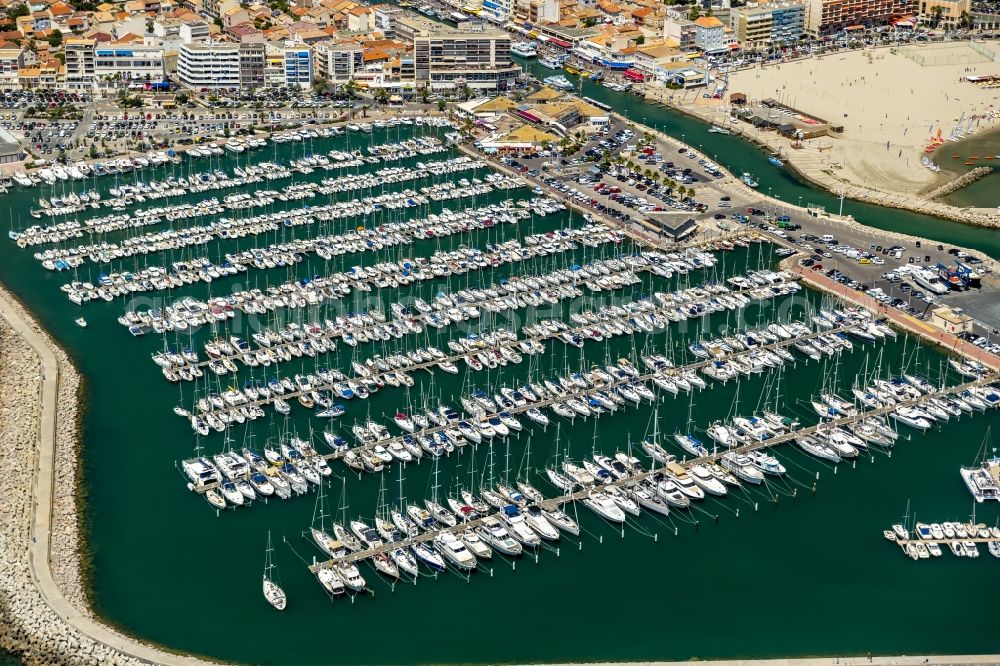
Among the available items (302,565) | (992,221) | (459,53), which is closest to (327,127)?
(459,53)

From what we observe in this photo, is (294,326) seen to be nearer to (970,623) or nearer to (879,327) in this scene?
(879,327)

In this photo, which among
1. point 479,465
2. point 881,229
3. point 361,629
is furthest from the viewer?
point 881,229

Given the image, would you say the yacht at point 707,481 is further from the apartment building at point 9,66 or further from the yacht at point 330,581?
the apartment building at point 9,66

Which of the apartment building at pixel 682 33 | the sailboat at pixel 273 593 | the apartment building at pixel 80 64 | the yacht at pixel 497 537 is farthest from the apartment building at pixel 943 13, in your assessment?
the sailboat at pixel 273 593

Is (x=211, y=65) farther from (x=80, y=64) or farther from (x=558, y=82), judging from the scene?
(x=558, y=82)

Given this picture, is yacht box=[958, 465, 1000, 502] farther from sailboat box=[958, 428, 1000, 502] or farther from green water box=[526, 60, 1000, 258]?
green water box=[526, 60, 1000, 258]

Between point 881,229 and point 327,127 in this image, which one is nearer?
point 881,229

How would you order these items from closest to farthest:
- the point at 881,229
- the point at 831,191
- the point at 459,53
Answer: the point at 881,229 → the point at 831,191 → the point at 459,53
